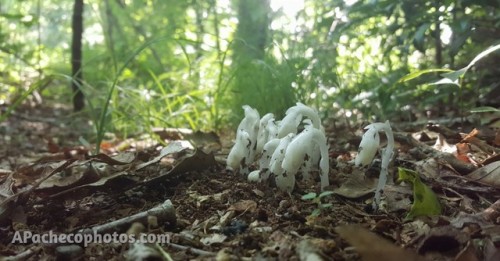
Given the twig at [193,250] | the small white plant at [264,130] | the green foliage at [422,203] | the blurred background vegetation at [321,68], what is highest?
the blurred background vegetation at [321,68]

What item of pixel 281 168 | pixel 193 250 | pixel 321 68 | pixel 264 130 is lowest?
pixel 193 250

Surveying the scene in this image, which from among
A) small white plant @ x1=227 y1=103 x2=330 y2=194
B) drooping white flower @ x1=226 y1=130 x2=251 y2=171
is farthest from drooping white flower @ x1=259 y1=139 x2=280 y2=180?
drooping white flower @ x1=226 y1=130 x2=251 y2=171

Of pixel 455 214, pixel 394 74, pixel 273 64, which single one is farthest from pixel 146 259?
pixel 394 74

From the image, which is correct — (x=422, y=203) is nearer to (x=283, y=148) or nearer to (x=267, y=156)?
(x=283, y=148)

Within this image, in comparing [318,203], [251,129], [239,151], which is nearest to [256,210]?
[318,203]

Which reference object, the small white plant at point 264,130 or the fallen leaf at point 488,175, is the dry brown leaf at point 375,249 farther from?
the small white plant at point 264,130

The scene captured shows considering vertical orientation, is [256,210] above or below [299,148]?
below

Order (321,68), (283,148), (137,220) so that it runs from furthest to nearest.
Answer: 1. (321,68)
2. (283,148)
3. (137,220)

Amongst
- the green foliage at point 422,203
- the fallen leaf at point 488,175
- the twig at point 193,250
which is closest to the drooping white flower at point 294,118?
the green foliage at point 422,203
